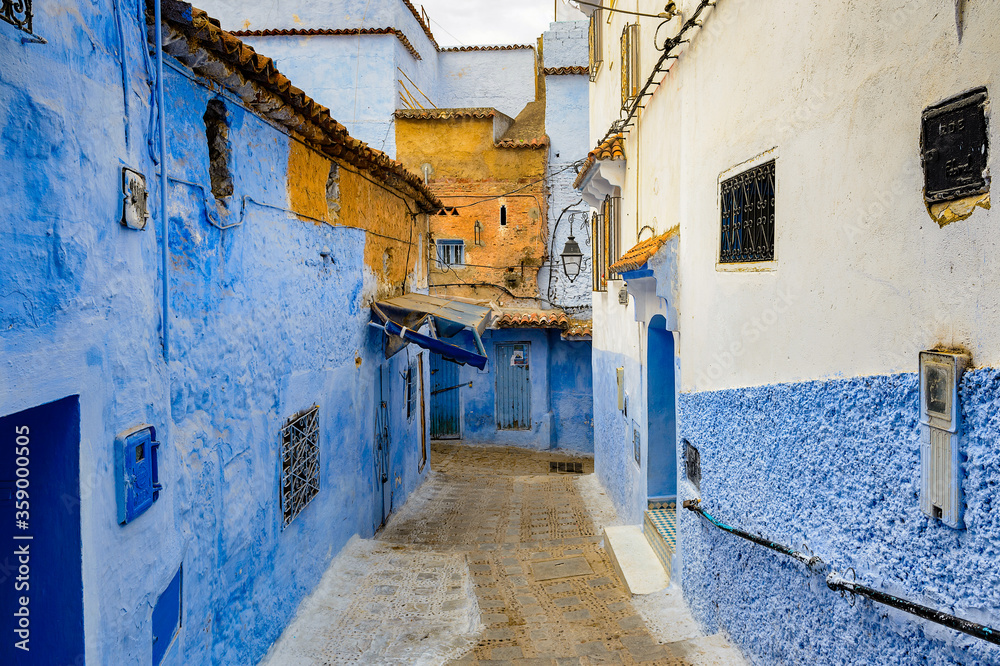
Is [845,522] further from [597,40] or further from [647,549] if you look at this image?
[597,40]

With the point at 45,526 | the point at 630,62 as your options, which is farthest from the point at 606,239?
the point at 45,526

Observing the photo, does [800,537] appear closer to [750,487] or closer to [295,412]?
[750,487]

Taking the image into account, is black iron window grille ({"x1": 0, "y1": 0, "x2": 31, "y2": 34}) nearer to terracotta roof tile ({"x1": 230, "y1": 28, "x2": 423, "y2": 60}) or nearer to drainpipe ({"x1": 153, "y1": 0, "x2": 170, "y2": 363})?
drainpipe ({"x1": 153, "y1": 0, "x2": 170, "y2": 363})

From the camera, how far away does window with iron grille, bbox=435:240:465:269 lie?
720 inches

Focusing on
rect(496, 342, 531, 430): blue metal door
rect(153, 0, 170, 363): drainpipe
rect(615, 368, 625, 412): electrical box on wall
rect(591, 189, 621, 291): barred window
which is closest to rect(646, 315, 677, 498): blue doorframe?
rect(615, 368, 625, 412): electrical box on wall

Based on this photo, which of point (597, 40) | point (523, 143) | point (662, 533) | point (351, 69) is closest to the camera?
point (662, 533)

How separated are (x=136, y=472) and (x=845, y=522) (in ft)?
11.8

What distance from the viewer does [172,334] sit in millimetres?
3906

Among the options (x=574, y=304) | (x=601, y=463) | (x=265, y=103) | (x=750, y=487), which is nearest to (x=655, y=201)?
(x=750, y=487)

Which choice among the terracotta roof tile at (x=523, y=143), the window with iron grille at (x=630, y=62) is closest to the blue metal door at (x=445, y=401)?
the terracotta roof tile at (x=523, y=143)

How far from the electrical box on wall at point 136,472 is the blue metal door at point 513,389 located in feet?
47.3

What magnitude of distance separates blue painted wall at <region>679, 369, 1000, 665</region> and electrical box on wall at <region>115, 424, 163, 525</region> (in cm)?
355

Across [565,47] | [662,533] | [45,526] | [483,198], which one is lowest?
[662,533]

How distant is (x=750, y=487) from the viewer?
467 cm
